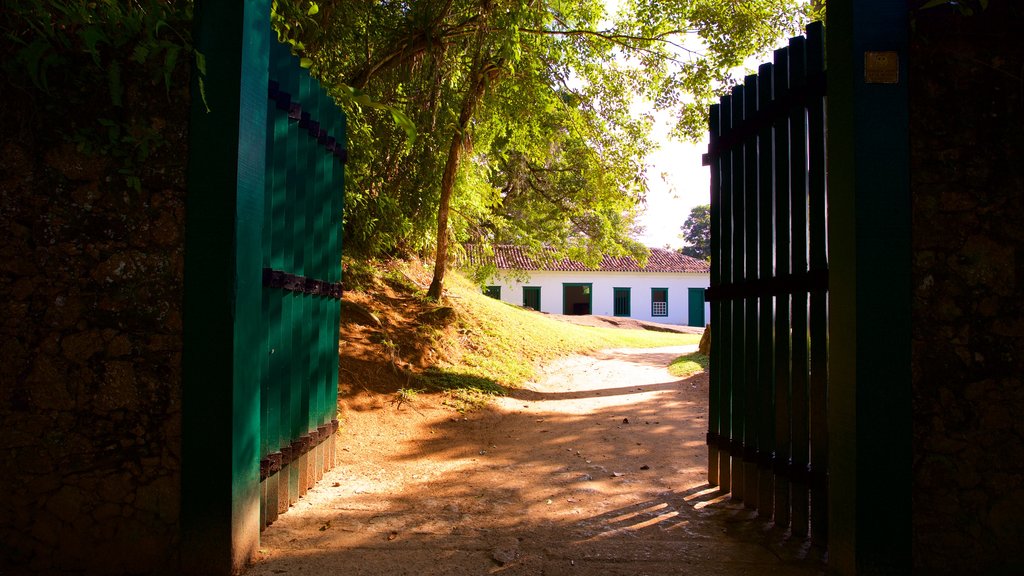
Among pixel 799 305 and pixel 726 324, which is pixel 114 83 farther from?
pixel 726 324

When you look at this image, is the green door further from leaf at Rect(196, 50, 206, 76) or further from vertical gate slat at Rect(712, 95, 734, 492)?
leaf at Rect(196, 50, 206, 76)

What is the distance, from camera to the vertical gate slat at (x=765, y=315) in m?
3.61

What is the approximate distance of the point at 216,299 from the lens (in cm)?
283

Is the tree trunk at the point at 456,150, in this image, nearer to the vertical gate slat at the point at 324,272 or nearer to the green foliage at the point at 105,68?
→ the vertical gate slat at the point at 324,272

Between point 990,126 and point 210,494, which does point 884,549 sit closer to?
point 990,126

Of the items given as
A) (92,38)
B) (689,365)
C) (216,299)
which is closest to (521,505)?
(216,299)

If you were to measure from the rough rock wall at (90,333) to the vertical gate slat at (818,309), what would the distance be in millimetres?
3115

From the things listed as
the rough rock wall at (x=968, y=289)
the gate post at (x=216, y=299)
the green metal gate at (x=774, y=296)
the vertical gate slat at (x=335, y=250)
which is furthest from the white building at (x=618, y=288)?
the rough rock wall at (x=968, y=289)

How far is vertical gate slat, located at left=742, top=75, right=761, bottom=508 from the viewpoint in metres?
3.81

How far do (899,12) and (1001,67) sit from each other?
525 mm

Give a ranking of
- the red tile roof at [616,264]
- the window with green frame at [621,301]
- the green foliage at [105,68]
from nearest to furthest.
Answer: the green foliage at [105,68]
the red tile roof at [616,264]
the window with green frame at [621,301]

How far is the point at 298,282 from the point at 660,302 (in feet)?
104

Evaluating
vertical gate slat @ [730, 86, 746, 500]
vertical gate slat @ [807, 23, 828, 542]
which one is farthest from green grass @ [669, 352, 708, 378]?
vertical gate slat @ [807, 23, 828, 542]

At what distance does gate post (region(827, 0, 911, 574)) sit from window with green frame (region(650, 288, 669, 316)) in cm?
3163
